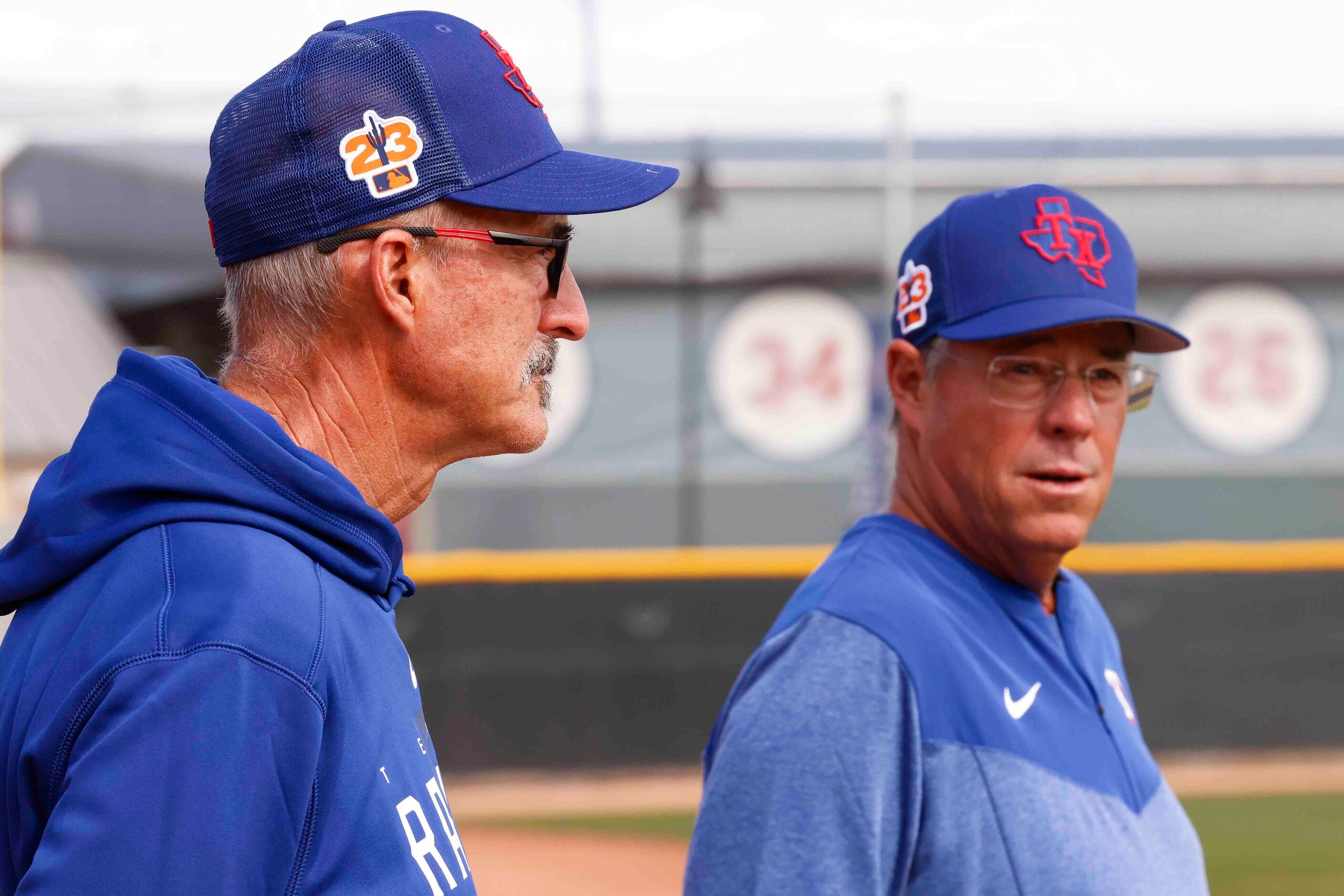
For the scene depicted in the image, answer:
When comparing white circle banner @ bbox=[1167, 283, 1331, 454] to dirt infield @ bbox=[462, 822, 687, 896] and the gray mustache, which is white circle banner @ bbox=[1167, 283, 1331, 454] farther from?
the gray mustache

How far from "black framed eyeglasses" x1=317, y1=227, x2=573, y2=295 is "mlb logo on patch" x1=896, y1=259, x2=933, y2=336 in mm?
600

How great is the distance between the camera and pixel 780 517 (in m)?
6.47

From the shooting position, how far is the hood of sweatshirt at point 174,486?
859 millimetres

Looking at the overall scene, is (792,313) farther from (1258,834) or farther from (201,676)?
(201,676)

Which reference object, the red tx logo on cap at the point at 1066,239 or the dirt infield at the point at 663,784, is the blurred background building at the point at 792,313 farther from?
the red tx logo on cap at the point at 1066,239

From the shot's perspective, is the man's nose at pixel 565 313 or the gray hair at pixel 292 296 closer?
the gray hair at pixel 292 296

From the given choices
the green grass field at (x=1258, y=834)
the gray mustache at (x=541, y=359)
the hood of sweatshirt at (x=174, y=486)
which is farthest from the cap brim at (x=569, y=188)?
the green grass field at (x=1258, y=834)

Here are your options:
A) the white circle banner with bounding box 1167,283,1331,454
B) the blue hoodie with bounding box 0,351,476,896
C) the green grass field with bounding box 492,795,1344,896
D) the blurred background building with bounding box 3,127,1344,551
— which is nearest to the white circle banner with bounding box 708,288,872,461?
the blurred background building with bounding box 3,127,1344,551

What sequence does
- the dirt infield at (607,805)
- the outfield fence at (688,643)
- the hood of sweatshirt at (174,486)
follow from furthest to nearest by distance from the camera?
the outfield fence at (688,643) → the dirt infield at (607,805) → the hood of sweatshirt at (174,486)

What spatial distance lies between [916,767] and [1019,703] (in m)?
0.19

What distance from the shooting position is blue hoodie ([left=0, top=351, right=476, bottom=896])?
751 millimetres

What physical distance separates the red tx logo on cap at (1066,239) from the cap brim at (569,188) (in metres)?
0.57

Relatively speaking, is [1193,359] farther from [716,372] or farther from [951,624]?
[951,624]

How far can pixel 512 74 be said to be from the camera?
1.12 m
